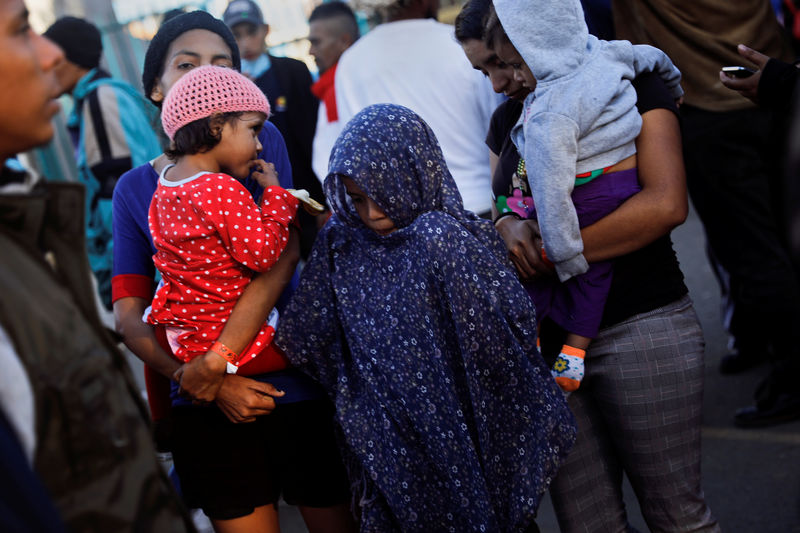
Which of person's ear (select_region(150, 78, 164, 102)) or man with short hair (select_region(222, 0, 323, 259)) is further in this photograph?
man with short hair (select_region(222, 0, 323, 259))

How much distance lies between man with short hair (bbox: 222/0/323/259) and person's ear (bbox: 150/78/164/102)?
1791 mm

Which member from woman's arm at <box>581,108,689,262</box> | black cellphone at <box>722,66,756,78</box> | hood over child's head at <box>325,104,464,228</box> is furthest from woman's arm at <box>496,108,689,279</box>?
black cellphone at <box>722,66,756,78</box>

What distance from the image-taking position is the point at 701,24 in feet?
10.5

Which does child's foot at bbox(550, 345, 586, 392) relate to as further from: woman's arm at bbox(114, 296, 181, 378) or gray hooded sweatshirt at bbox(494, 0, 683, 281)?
woman's arm at bbox(114, 296, 181, 378)

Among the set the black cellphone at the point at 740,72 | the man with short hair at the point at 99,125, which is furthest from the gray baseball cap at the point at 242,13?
the black cellphone at the point at 740,72

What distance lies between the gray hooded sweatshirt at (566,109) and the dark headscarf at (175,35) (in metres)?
0.89

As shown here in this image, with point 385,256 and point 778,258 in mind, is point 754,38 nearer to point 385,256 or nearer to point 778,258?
point 778,258

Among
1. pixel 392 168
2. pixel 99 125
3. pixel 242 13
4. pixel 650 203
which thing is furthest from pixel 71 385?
pixel 242 13

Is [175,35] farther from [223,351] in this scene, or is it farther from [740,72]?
[740,72]

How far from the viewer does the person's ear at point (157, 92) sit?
250 cm

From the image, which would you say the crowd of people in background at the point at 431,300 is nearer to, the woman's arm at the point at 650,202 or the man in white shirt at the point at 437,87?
the woman's arm at the point at 650,202

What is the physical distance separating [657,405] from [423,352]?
694 millimetres

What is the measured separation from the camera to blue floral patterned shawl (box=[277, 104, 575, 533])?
2.00 meters

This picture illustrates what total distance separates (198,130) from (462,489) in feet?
3.76
